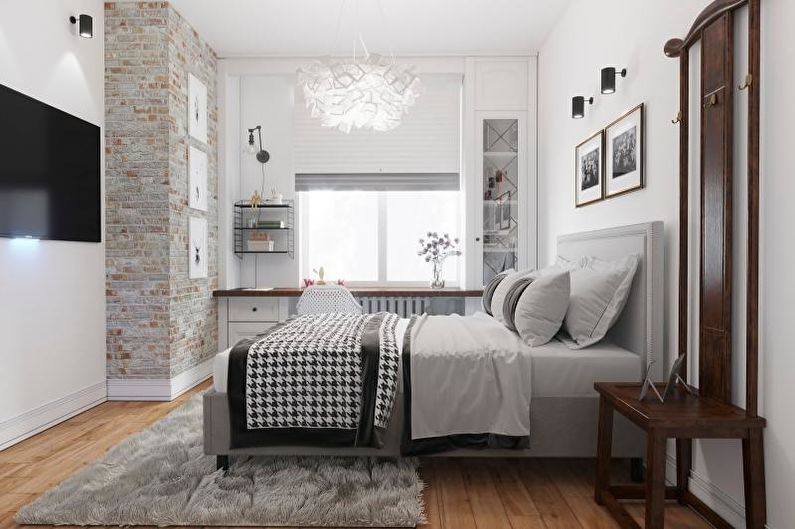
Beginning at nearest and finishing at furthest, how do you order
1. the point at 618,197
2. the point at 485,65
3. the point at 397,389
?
the point at 397,389, the point at 618,197, the point at 485,65

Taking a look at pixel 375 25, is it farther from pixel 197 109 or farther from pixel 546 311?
pixel 546 311

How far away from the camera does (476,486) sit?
2.46 meters

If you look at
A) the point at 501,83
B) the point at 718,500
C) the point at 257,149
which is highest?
the point at 501,83

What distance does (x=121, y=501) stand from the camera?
2.23m

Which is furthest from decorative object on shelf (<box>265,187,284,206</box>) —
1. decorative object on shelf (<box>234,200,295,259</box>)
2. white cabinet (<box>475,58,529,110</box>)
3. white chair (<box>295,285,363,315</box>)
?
white cabinet (<box>475,58,529,110</box>)

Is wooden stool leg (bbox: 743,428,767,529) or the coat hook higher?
the coat hook

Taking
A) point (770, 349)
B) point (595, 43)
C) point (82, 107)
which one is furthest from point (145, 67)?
point (770, 349)

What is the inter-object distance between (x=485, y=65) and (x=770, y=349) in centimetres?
376

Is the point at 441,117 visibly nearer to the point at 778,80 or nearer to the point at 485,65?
the point at 485,65

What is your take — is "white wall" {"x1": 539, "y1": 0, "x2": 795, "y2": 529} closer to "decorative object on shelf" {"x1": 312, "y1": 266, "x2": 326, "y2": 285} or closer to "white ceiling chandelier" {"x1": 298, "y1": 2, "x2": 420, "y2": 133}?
"white ceiling chandelier" {"x1": 298, "y1": 2, "x2": 420, "y2": 133}

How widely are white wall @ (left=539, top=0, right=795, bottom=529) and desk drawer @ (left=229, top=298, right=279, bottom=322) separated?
98.5 inches

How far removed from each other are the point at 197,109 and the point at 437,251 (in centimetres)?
245

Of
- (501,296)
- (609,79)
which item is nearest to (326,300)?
(501,296)

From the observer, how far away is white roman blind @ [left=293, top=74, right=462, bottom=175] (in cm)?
518
